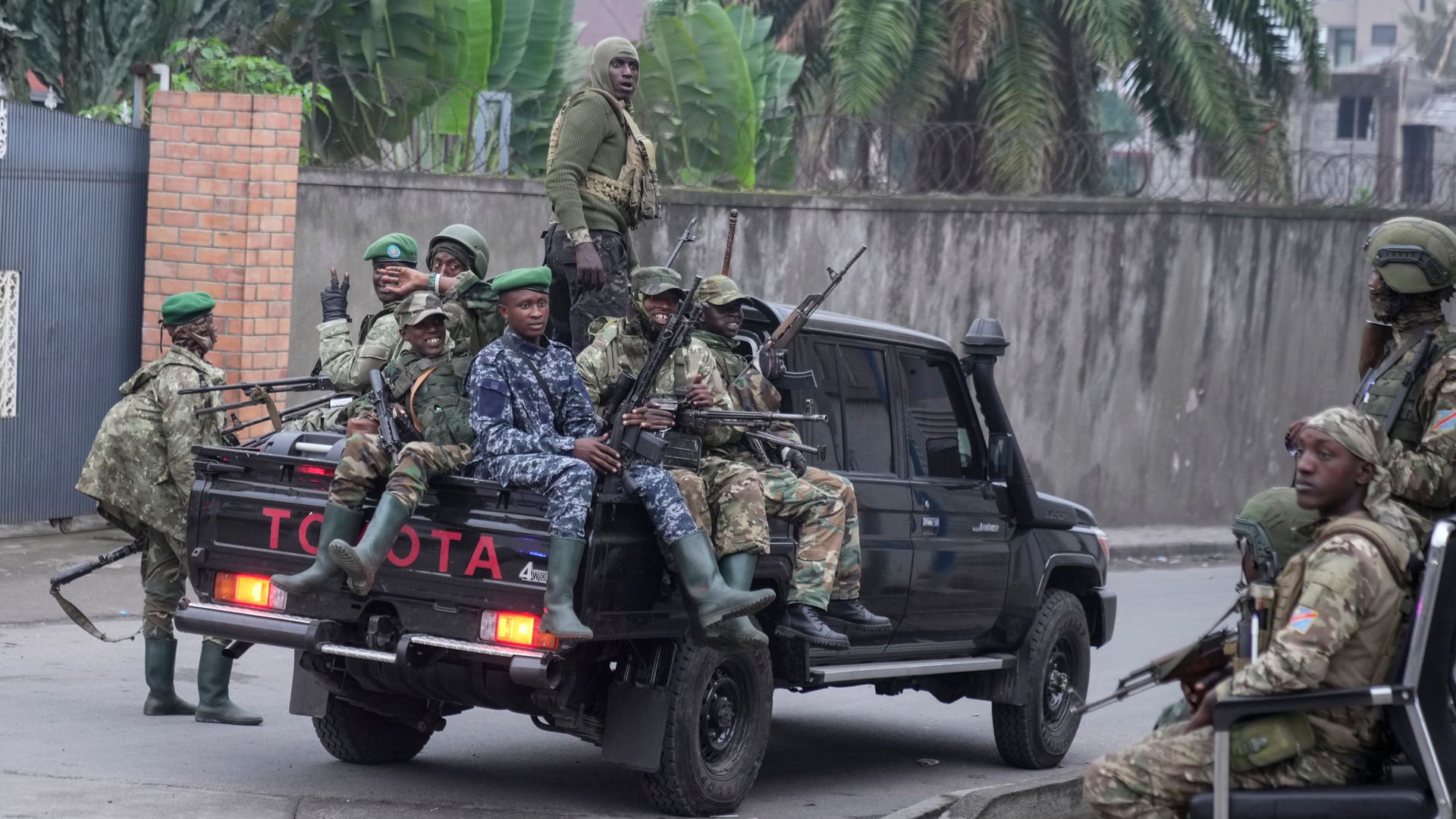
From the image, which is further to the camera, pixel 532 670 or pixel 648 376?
pixel 648 376

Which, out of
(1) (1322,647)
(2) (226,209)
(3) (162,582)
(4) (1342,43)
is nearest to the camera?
(1) (1322,647)

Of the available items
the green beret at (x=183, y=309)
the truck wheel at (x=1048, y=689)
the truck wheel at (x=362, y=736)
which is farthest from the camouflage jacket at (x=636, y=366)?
the truck wheel at (x=1048, y=689)

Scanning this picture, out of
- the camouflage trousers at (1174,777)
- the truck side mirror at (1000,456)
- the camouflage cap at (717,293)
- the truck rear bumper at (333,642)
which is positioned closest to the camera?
the camouflage trousers at (1174,777)

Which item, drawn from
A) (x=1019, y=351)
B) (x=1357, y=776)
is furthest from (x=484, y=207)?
(x=1357, y=776)

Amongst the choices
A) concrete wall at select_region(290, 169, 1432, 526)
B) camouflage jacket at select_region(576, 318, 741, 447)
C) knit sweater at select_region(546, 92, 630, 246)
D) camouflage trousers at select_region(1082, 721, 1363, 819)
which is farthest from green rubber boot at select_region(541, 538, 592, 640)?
concrete wall at select_region(290, 169, 1432, 526)

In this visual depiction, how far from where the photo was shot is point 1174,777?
195 inches

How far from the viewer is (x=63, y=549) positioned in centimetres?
1140

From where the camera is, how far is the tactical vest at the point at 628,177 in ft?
26.3

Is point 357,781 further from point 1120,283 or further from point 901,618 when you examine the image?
point 1120,283

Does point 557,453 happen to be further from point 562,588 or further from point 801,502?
point 801,502

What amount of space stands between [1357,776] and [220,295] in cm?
866

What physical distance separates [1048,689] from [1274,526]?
333cm

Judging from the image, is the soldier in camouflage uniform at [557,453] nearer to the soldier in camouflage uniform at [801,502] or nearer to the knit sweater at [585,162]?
the soldier in camouflage uniform at [801,502]

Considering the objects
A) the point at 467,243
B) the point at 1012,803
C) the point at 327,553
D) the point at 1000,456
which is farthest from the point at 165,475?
the point at 1012,803
